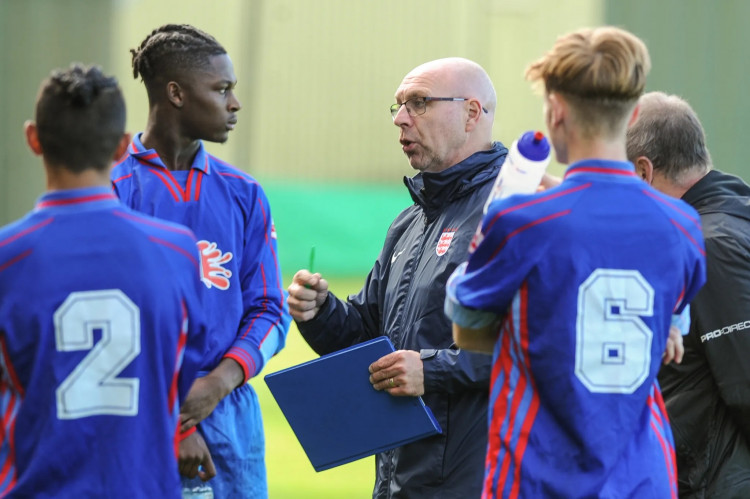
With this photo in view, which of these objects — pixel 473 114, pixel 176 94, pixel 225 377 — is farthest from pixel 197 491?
pixel 473 114

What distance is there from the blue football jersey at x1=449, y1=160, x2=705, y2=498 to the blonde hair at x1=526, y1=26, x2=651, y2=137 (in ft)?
0.34

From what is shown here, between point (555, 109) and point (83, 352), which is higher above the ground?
point (555, 109)

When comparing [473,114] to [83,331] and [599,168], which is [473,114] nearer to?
[599,168]

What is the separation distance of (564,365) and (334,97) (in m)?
13.0

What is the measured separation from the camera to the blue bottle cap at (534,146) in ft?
7.43

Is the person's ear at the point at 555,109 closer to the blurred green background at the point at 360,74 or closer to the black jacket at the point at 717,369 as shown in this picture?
the black jacket at the point at 717,369

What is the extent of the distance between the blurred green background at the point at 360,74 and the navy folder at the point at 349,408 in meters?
9.84

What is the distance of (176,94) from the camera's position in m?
2.94

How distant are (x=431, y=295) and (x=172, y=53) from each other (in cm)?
101

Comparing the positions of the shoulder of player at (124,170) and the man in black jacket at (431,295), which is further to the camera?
the man in black jacket at (431,295)

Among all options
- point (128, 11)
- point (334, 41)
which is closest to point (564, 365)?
point (128, 11)

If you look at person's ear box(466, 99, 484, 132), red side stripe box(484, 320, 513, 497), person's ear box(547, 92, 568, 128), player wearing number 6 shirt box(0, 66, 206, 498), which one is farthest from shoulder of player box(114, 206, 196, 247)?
person's ear box(466, 99, 484, 132)

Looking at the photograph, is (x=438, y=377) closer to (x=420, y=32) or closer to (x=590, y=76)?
(x=590, y=76)

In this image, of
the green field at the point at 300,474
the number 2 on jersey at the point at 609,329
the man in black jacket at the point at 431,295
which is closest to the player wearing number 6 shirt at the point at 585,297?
the number 2 on jersey at the point at 609,329
